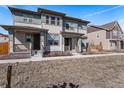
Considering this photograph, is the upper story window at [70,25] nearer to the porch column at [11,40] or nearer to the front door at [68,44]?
the front door at [68,44]

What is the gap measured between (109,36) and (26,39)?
15.9 m

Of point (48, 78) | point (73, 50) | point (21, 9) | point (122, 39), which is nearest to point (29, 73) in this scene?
point (48, 78)

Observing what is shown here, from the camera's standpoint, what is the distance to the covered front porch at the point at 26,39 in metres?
10.3

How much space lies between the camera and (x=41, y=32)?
1138 cm

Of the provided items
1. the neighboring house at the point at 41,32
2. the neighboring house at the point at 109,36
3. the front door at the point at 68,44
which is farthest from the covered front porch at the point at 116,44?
the front door at the point at 68,44

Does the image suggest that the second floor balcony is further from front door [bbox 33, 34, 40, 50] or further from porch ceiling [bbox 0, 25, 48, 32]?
front door [bbox 33, 34, 40, 50]

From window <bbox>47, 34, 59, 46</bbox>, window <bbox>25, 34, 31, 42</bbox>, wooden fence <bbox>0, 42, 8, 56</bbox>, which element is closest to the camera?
wooden fence <bbox>0, 42, 8, 56</bbox>

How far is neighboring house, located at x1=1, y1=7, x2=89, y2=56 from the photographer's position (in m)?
10.7

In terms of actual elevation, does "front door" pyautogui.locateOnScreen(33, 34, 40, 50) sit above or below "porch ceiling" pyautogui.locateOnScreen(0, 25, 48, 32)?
below

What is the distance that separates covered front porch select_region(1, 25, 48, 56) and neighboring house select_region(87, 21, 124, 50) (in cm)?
1344

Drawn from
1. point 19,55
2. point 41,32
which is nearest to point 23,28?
point 41,32

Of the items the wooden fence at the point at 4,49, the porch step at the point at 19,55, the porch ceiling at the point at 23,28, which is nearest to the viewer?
the porch step at the point at 19,55

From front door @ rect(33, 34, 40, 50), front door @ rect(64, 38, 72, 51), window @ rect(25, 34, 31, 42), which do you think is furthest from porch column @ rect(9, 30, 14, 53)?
front door @ rect(64, 38, 72, 51)
